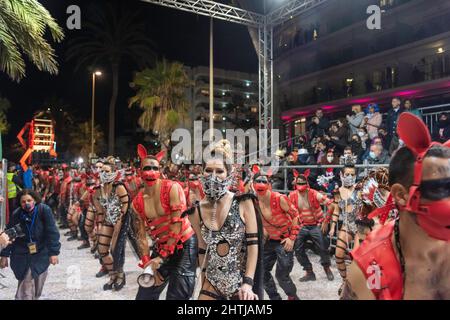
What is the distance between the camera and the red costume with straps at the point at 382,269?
1.83 meters

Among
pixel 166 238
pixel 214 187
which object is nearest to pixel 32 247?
pixel 166 238

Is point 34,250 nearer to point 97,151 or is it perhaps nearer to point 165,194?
point 165,194

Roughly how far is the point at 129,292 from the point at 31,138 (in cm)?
819

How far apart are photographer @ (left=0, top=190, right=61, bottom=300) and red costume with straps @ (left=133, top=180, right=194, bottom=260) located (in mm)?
1340

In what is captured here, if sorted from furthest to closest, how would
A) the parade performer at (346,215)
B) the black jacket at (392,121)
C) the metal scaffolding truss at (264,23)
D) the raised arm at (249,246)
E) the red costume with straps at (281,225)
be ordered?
the metal scaffolding truss at (264,23) → the black jacket at (392,121) → the parade performer at (346,215) → the red costume with straps at (281,225) → the raised arm at (249,246)

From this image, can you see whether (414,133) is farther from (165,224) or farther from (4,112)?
(4,112)

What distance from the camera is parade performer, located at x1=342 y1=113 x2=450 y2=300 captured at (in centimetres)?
175

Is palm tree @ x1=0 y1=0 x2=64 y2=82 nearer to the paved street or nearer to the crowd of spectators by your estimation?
the paved street

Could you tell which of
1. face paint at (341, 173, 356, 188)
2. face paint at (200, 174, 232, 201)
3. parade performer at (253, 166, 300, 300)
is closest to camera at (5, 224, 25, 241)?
face paint at (200, 174, 232, 201)

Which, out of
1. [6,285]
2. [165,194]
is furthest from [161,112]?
[165,194]

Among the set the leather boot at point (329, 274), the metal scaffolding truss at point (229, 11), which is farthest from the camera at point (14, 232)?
the metal scaffolding truss at point (229, 11)

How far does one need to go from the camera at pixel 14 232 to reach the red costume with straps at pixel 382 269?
16.2ft

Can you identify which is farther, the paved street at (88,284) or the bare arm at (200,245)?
the paved street at (88,284)

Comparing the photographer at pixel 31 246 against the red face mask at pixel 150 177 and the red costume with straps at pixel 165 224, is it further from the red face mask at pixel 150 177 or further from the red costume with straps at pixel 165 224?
the red face mask at pixel 150 177
